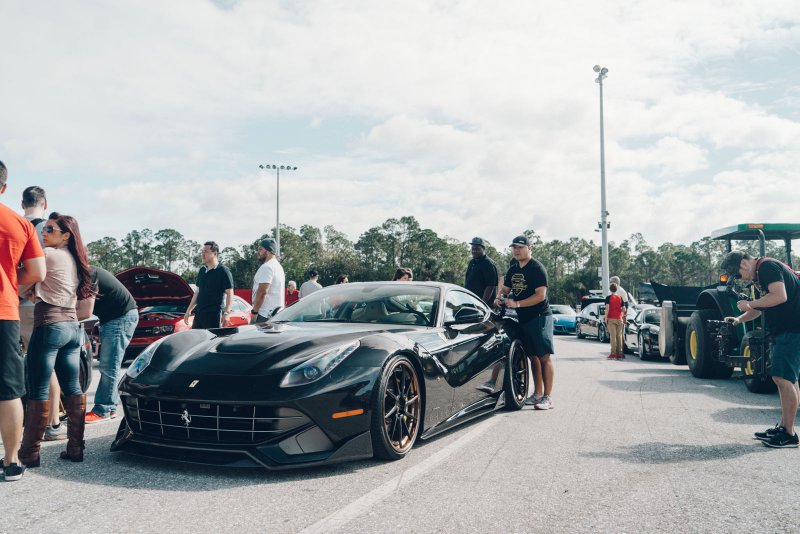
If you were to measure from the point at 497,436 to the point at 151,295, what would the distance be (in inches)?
284

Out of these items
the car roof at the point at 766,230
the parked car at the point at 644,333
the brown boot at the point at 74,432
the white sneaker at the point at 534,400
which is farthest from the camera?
the parked car at the point at 644,333

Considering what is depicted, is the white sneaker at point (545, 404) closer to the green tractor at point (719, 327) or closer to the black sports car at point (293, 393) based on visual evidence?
the black sports car at point (293, 393)

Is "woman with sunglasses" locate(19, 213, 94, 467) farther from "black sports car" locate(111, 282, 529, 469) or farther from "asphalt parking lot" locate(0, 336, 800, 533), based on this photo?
"black sports car" locate(111, 282, 529, 469)

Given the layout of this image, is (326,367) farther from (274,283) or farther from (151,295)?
(151,295)

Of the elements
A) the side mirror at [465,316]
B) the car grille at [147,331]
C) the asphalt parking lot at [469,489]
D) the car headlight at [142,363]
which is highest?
the side mirror at [465,316]

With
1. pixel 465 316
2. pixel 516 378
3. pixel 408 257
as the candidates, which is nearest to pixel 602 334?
pixel 516 378

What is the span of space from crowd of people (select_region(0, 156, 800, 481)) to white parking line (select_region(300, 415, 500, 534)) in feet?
3.60

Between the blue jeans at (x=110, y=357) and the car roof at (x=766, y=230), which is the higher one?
the car roof at (x=766, y=230)

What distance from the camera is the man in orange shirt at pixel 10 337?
3.92 m

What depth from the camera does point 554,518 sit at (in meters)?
3.40

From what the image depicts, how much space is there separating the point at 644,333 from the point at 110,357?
10625mm

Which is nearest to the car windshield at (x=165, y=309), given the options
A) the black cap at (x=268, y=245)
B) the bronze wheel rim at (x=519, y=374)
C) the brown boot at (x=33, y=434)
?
the black cap at (x=268, y=245)

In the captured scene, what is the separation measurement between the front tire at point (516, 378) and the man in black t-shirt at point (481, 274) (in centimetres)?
204

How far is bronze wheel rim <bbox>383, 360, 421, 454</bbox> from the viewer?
177 inches
